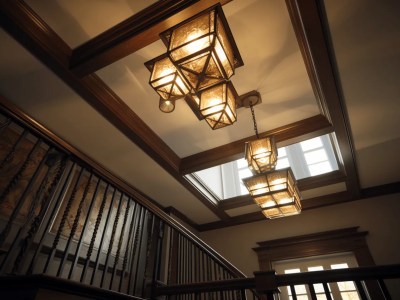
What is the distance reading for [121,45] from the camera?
2.47 m

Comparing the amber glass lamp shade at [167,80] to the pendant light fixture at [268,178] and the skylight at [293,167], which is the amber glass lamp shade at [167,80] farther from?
the skylight at [293,167]

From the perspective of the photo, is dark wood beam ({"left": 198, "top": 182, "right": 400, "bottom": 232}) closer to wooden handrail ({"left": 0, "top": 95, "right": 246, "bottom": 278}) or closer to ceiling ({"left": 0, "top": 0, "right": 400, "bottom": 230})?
ceiling ({"left": 0, "top": 0, "right": 400, "bottom": 230})

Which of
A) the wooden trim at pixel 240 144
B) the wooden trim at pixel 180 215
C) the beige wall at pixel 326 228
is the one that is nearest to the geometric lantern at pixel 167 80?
the wooden trim at pixel 240 144

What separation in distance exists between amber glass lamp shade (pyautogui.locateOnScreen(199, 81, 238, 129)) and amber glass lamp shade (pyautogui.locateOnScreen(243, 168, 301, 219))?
952mm

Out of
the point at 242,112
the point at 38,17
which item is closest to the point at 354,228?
the point at 242,112

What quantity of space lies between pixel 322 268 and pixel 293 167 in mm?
2414

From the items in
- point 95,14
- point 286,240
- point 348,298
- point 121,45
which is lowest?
point 348,298

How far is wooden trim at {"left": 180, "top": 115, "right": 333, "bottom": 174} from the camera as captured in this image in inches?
141

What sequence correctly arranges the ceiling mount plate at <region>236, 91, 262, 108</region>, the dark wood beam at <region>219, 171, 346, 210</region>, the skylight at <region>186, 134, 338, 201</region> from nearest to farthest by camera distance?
the ceiling mount plate at <region>236, 91, 262, 108</region> → the dark wood beam at <region>219, 171, 346, 210</region> → the skylight at <region>186, 134, 338, 201</region>

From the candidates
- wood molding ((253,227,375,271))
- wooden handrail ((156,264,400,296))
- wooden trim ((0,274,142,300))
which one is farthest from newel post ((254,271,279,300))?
wood molding ((253,227,375,271))

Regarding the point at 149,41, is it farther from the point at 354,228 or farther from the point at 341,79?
the point at 354,228

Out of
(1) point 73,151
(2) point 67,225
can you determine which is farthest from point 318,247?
(1) point 73,151

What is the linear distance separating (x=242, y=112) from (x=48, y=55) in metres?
2.33

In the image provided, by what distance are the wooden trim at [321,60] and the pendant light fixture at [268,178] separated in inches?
29.0
